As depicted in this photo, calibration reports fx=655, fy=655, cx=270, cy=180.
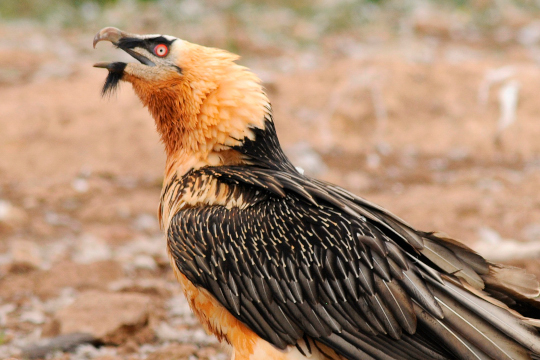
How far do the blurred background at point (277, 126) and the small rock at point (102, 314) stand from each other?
0.01 meters

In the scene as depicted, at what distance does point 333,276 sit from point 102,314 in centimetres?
250

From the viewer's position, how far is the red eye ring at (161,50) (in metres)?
4.77

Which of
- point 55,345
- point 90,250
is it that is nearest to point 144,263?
point 90,250

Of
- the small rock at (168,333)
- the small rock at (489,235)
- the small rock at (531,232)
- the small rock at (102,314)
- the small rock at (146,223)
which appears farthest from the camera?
the small rock at (146,223)

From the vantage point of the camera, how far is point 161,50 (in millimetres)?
4777

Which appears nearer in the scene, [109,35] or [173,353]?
[109,35]

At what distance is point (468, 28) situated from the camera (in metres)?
17.4

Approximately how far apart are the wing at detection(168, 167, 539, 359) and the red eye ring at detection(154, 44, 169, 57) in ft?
3.43

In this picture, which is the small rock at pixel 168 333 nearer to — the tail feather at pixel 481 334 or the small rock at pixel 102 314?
the small rock at pixel 102 314

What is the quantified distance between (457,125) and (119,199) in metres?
6.31

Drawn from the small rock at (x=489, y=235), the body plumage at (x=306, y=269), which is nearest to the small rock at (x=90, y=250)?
the body plumage at (x=306, y=269)

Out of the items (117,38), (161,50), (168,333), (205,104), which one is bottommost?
(168,333)

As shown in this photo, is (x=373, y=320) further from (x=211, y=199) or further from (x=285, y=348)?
(x=211, y=199)

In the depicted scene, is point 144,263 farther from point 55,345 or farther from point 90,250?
point 55,345
